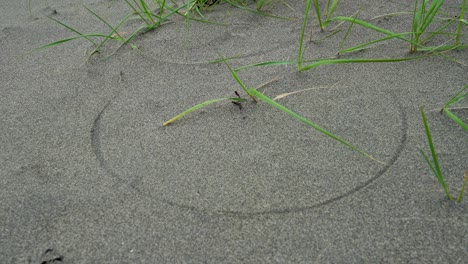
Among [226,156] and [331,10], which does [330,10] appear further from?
[226,156]

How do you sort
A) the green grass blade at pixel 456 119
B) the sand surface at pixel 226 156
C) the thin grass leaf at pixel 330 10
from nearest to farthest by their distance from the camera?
the sand surface at pixel 226 156 < the green grass blade at pixel 456 119 < the thin grass leaf at pixel 330 10

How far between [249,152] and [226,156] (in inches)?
2.2

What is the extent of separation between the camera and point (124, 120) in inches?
48.9

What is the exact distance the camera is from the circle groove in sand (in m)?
0.98

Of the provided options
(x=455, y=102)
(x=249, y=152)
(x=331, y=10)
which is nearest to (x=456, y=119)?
(x=455, y=102)

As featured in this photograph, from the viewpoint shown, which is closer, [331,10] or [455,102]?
[455,102]

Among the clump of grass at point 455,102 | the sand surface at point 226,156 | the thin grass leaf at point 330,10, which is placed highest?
the thin grass leaf at point 330,10

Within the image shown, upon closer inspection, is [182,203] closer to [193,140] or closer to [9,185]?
[193,140]

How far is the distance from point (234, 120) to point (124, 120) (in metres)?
0.30

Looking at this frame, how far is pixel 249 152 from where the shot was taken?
1.09 m

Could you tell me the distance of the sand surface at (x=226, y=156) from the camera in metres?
0.88

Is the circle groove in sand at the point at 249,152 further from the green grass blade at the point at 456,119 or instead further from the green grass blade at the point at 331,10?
the green grass blade at the point at 331,10

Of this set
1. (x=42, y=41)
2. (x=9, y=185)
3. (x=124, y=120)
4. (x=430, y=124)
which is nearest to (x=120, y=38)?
(x=42, y=41)

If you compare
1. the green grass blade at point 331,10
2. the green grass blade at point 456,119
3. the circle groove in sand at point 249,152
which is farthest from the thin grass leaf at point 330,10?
the green grass blade at point 456,119
